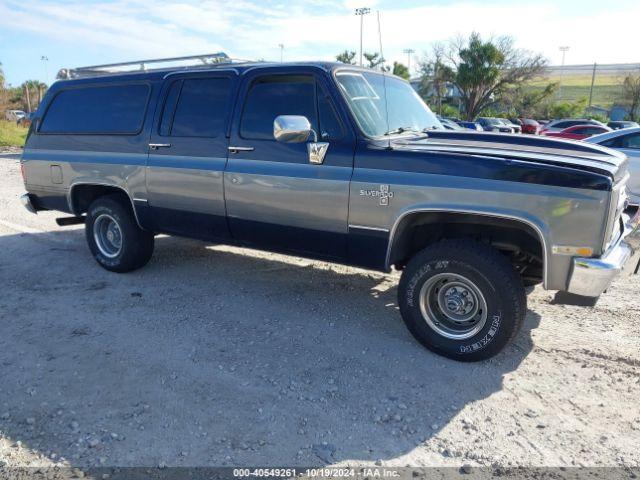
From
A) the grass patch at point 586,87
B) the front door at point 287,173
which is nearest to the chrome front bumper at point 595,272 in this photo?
the front door at point 287,173

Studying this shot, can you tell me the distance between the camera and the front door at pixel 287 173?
13.4 ft

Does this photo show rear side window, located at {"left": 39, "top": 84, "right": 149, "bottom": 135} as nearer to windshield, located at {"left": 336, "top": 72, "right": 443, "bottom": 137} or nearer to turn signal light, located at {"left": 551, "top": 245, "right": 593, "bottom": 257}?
windshield, located at {"left": 336, "top": 72, "right": 443, "bottom": 137}

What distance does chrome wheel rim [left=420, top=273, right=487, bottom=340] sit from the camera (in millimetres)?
3732

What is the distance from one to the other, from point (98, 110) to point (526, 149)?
4326 millimetres

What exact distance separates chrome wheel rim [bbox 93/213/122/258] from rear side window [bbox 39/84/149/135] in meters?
0.98

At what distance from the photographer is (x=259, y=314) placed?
15.3ft

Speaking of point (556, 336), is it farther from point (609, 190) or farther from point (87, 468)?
point (87, 468)

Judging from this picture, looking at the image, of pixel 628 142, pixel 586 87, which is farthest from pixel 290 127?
pixel 586 87

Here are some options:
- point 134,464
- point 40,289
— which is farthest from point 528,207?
point 40,289

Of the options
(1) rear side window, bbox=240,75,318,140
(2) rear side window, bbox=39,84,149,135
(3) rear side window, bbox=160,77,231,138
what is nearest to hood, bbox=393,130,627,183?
(1) rear side window, bbox=240,75,318,140

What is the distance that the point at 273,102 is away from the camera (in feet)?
14.6

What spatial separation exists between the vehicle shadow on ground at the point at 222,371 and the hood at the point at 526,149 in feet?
4.83

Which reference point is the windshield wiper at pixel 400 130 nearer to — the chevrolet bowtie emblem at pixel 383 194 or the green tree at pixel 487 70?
the chevrolet bowtie emblem at pixel 383 194

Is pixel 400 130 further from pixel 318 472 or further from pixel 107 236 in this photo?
pixel 107 236
